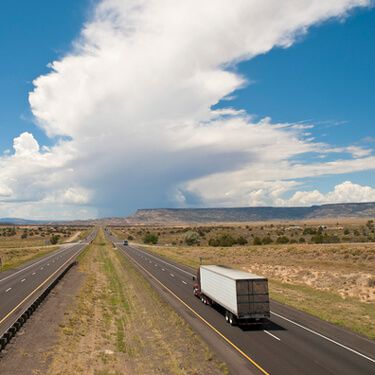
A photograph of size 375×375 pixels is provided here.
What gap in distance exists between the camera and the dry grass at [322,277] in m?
32.4

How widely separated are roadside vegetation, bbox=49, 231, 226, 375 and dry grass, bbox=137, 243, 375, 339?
38.3ft

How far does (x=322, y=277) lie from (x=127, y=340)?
34.1 meters

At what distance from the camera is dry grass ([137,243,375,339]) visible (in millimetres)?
32406

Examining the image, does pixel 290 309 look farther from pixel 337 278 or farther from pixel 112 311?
pixel 337 278

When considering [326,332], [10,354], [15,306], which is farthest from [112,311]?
[326,332]

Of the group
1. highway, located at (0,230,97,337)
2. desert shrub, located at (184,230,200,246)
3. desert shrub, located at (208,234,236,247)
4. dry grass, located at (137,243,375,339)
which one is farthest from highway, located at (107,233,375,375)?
desert shrub, located at (184,230,200,246)

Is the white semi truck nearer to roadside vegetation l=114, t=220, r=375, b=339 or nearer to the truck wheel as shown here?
the truck wheel

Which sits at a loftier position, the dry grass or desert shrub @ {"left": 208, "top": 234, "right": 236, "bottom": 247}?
desert shrub @ {"left": 208, "top": 234, "right": 236, "bottom": 247}

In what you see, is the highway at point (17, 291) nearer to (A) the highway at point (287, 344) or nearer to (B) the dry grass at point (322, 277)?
(A) the highway at point (287, 344)

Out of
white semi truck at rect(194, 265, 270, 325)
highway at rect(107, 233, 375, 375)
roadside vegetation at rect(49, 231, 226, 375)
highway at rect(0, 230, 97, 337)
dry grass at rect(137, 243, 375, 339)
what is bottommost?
dry grass at rect(137, 243, 375, 339)

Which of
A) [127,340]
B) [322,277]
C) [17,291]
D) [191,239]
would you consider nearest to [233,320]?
[127,340]

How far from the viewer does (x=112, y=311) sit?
107ft

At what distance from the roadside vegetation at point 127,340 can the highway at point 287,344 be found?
1347 mm

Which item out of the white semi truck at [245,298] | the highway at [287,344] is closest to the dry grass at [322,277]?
the highway at [287,344]
